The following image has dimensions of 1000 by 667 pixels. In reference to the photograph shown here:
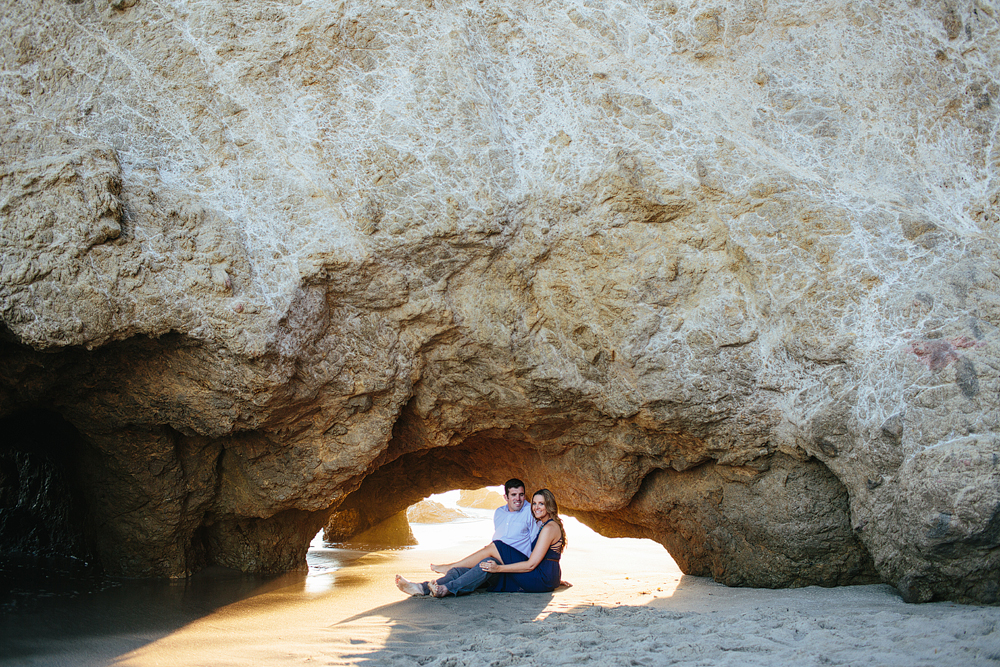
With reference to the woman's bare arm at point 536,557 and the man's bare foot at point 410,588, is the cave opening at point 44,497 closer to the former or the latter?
the man's bare foot at point 410,588

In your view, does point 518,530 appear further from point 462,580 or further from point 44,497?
point 44,497

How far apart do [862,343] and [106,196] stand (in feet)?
14.0

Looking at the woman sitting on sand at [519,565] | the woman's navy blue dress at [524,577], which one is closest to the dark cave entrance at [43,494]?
the woman sitting on sand at [519,565]

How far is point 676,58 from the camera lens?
4.30 meters

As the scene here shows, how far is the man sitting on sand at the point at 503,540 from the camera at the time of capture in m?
4.45

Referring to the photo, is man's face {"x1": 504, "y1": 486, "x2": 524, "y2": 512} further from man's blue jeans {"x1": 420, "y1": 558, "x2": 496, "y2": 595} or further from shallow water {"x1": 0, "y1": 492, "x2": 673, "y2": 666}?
shallow water {"x1": 0, "y1": 492, "x2": 673, "y2": 666}

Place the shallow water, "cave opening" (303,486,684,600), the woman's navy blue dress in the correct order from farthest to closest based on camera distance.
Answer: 1. "cave opening" (303,486,684,600)
2. the woman's navy blue dress
3. the shallow water

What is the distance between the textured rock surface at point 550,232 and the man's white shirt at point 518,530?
2.66ft

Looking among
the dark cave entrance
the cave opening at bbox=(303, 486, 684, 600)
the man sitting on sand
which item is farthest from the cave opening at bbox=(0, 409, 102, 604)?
the man sitting on sand

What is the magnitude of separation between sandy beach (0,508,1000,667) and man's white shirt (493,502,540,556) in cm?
37

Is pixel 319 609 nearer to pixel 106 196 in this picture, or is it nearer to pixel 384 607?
pixel 384 607

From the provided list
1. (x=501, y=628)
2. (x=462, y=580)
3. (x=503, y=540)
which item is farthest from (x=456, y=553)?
(x=501, y=628)

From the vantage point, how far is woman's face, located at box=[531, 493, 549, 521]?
15.6ft

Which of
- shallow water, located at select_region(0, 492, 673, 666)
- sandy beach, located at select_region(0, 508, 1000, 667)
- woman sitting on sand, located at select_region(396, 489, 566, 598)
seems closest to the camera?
sandy beach, located at select_region(0, 508, 1000, 667)
